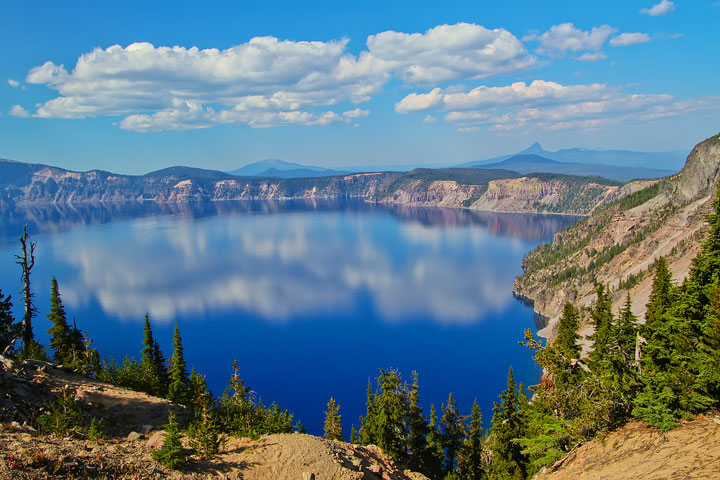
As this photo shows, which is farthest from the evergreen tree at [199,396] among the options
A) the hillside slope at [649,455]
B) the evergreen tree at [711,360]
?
the evergreen tree at [711,360]

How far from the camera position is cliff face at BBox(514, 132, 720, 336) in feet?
410

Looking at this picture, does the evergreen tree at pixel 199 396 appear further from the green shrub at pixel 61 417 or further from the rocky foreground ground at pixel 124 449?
the green shrub at pixel 61 417

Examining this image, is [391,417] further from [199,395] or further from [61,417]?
[61,417]

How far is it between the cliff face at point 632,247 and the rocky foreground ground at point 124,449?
338ft

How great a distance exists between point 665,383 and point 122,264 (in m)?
193

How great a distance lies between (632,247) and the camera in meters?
151

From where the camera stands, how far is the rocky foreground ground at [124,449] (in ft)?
48.6

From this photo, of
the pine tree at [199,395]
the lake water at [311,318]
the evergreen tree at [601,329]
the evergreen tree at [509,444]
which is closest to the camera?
the pine tree at [199,395]

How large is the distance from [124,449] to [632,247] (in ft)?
565

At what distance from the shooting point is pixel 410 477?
24.0 metres

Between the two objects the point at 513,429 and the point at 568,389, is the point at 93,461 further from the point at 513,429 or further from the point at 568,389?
the point at 513,429

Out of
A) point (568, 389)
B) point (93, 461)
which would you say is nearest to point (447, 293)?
point (568, 389)

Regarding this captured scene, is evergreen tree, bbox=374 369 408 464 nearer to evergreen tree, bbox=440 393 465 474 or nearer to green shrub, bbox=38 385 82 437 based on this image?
evergreen tree, bbox=440 393 465 474

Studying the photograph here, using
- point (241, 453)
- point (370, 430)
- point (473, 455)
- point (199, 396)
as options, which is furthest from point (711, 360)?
point (370, 430)
